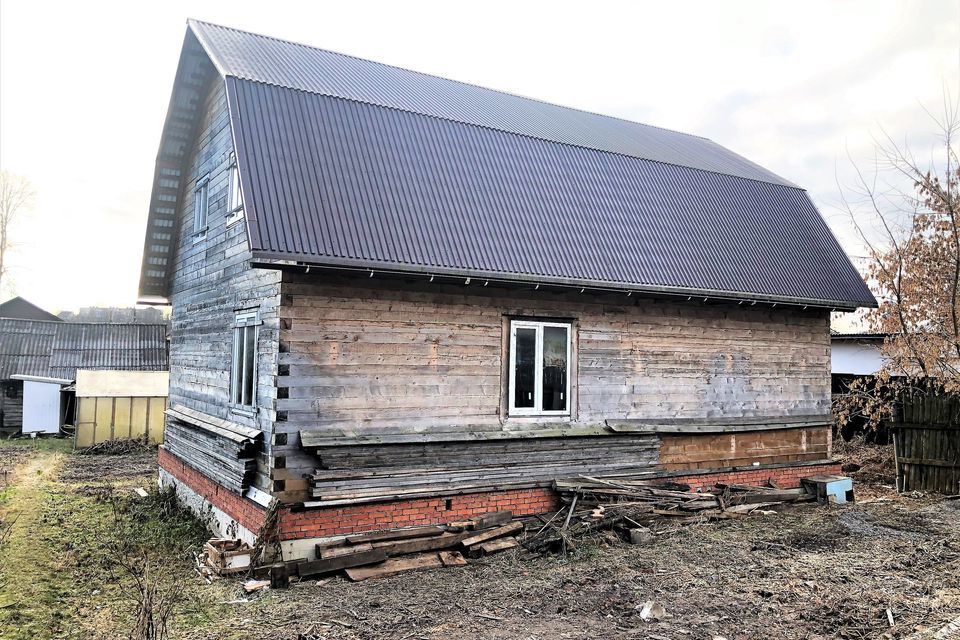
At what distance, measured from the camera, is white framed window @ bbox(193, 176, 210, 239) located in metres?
13.1

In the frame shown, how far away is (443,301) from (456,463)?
2440 mm

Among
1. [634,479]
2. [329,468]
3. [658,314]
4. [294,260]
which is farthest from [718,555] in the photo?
[294,260]

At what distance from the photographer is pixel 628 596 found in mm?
8227

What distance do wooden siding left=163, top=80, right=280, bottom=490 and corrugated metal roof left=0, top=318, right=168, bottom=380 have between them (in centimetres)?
1651

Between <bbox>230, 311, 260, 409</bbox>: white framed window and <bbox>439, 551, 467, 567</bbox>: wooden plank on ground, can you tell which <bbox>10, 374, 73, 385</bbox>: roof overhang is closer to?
<bbox>230, 311, 260, 409</bbox>: white framed window

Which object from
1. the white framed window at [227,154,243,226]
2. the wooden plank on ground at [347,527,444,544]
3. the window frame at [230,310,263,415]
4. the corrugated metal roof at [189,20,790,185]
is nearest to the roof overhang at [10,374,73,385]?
the corrugated metal roof at [189,20,790,185]

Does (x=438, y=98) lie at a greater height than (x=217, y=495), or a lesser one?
greater

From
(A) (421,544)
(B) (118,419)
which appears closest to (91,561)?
(A) (421,544)

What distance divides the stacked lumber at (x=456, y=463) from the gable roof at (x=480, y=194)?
2534mm

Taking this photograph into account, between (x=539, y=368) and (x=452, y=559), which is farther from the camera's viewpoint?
(x=539, y=368)

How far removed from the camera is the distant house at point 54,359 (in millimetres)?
26625

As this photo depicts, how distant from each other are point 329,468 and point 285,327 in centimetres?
199

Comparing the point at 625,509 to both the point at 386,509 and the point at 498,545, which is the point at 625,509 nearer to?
the point at 498,545

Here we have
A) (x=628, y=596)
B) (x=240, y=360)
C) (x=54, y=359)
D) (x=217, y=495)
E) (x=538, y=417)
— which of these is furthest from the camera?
(x=54, y=359)
